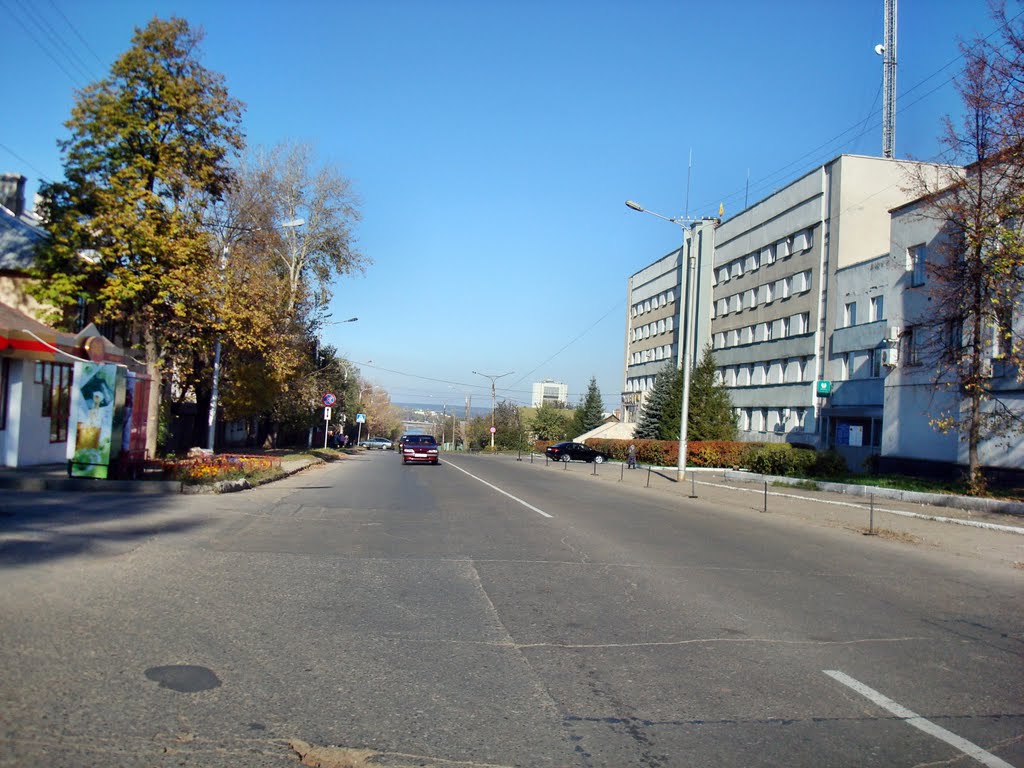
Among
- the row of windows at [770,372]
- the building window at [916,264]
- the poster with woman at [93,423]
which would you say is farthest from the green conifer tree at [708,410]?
the poster with woman at [93,423]

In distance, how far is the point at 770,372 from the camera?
54438 millimetres

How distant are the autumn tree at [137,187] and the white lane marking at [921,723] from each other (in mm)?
20809

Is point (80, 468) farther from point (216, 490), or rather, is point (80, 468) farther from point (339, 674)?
point (339, 674)

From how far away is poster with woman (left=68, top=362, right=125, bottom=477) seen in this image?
1706 centimetres

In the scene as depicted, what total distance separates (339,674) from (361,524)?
28.3 feet

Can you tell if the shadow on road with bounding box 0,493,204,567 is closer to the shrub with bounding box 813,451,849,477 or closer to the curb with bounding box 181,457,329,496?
the curb with bounding box 181,457,329,496

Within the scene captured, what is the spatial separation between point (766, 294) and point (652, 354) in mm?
23022

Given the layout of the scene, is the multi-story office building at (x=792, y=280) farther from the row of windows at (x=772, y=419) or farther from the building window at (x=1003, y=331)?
the building window at (x=1003, y=331)

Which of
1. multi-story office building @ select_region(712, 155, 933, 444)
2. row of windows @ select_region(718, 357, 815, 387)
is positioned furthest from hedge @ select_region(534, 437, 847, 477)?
multi-story office building @ select_region(712, 155, 933, 444)

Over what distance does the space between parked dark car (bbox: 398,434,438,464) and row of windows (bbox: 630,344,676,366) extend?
3555 cm

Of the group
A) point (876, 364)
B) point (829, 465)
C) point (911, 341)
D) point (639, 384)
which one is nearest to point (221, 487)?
point (829, 465)

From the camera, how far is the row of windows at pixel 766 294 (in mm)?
50875

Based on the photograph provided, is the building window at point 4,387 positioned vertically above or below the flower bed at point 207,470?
above

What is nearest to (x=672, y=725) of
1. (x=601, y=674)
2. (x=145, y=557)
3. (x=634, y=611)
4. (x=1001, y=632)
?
(x=601, y=674)
